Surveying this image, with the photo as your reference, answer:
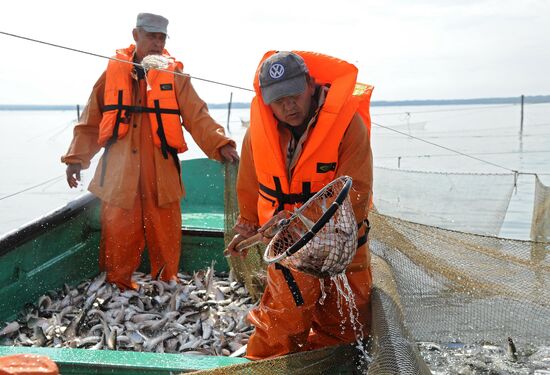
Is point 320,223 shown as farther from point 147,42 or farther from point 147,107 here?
point 147,42

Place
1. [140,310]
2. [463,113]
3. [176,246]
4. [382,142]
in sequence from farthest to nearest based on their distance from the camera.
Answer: [463,113], [382,142], [176,246], [140,310]

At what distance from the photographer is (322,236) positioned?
3.31 metres

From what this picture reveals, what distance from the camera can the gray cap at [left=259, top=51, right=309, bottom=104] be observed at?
373 cm

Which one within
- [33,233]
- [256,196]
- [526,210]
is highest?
[256,196]

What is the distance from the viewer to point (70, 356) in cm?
415

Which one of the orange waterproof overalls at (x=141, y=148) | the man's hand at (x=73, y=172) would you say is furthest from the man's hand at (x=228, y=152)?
the man's hand at (x=73, y=172)

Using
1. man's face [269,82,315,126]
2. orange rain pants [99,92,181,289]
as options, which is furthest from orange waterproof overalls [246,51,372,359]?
orange rain pants [99,92,181,289]

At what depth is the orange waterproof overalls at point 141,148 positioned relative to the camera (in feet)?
20.8

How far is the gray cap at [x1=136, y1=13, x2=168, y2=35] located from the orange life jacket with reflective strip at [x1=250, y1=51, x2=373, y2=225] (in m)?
2.46

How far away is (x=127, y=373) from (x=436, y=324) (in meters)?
2.16

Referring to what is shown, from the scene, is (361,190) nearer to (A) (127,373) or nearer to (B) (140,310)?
(A) (127,373)

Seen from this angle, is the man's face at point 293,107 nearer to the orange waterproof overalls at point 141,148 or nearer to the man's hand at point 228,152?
the man's hand at point 228,152

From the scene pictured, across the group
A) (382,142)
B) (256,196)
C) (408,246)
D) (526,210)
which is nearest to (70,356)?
(256,196)

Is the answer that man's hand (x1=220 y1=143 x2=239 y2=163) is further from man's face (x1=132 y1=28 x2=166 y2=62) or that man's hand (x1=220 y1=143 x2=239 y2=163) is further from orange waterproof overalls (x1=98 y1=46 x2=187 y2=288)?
man's face (x1=132 y1=28 x2=166 y2=62)
